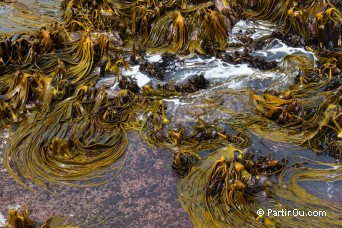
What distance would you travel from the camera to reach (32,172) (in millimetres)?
3693

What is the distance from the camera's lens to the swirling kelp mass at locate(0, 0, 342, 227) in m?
3.45

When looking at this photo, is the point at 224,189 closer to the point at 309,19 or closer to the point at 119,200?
the point at 119,200

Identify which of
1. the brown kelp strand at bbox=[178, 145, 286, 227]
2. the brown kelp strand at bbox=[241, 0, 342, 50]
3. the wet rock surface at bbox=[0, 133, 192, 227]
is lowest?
the wet rock surface at bbox=[0, 133, 192, 227]

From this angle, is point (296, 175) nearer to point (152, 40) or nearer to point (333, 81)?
point (333, 81)

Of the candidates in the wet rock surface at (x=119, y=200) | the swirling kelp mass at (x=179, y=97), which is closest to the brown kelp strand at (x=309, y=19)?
the swirling kelp mass at (x=179, y=97)

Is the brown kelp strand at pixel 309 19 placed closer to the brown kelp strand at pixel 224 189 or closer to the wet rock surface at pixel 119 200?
the brown kelp strand at pixel 224 189

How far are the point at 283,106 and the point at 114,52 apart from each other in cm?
224

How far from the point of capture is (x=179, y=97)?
4.71 m

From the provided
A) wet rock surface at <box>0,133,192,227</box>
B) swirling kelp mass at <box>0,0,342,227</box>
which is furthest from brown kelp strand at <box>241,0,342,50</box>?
wet rock surface at <box>0,133,192,227</box>

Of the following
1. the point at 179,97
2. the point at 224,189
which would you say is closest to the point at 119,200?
the point at 224,189

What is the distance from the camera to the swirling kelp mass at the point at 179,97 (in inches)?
136

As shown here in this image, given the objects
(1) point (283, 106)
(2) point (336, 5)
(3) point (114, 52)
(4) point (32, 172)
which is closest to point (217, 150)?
(1) point (283, 106)

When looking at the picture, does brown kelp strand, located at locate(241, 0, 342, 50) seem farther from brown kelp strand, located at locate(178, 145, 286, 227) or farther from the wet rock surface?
the wet rock surface

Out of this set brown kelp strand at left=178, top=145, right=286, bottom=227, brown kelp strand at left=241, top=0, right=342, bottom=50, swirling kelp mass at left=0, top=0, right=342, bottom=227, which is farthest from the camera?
brown kelp strand at left=241, top=0, right=342, bottom=50
